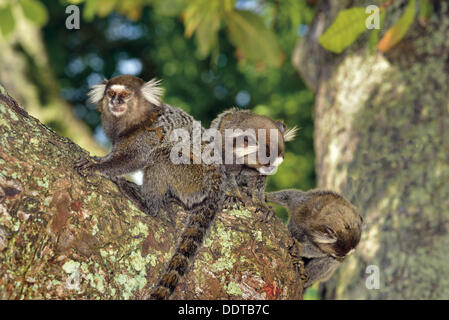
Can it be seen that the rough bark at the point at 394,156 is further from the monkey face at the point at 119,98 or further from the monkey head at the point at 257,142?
the monkey face at the point at 119,98

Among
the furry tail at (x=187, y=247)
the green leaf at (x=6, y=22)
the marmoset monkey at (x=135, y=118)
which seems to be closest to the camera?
the furry tail at (x=187, y=247)

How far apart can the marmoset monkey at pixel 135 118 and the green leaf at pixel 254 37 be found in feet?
5.97

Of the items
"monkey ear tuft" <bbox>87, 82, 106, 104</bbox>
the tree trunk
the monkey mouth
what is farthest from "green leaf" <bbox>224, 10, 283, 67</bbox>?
the tree trunk

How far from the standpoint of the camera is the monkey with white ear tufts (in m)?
4.14

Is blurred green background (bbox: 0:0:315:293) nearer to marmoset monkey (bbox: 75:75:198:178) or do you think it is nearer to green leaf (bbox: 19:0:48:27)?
green leaf (bbox: 19:0:48:27)

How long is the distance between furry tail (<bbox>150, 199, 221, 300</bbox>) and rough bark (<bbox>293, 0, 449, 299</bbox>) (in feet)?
6.10

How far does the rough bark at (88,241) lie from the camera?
284cm

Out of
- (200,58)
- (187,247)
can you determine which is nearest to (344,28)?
(187,247)

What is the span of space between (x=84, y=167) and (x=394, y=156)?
3.05 metres

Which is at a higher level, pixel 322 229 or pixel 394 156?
pixel 394 156

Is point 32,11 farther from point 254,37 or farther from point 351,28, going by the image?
point 351,28

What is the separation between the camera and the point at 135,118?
433cm

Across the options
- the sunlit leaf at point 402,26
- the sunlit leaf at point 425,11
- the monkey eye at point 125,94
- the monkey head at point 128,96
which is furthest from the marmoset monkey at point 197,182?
the sunlit leaf at point 425,11

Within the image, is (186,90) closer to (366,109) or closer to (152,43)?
(152,43)
